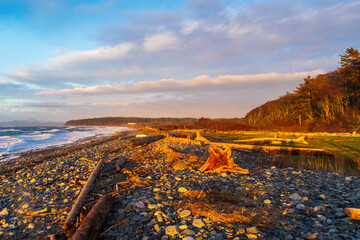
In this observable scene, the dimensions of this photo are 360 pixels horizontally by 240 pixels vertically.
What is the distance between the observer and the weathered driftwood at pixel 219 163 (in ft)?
30.2

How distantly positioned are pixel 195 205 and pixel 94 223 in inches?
99.8

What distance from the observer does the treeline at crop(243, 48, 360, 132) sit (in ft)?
109

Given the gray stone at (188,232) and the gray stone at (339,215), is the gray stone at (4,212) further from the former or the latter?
the gray stone at (339,215)

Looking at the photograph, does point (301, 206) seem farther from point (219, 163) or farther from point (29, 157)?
point (29, 157)

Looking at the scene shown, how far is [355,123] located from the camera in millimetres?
27000

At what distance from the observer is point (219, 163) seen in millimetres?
9508

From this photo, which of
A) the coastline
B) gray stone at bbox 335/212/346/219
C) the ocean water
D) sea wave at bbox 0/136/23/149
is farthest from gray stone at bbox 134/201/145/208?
sea wave at bbox 0/136/23/149

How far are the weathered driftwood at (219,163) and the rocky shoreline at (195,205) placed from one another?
44cm

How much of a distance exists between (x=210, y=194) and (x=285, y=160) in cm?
967

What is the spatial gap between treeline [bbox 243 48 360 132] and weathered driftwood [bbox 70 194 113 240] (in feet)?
114

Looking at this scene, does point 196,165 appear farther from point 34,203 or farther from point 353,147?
point 353,147

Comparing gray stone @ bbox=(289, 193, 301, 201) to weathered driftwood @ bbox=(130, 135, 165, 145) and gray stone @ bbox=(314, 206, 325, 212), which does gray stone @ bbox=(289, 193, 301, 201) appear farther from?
weathered driftwood @ bbox=(130, 135, 165, 145)

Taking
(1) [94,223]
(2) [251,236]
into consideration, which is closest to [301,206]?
(2) [251,236]

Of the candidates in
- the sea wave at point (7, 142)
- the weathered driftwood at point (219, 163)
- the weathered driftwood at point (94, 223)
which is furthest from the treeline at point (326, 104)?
the sea wave at point (7, 142)
